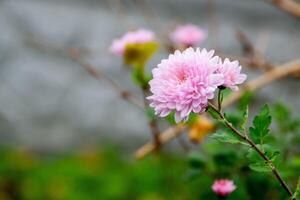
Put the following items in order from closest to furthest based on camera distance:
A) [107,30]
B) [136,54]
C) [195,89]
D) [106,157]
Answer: [195,89] → [136,54] → [106,157] → [107,30]

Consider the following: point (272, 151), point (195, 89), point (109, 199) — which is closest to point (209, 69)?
point (195, 89)

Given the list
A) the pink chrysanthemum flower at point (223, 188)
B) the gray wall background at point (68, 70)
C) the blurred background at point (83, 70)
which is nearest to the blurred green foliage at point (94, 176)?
the blurred background at point (83, 70)

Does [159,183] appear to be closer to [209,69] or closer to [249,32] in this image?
[249,32]

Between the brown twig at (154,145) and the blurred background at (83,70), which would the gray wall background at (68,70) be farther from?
the brown twig at (154,145)

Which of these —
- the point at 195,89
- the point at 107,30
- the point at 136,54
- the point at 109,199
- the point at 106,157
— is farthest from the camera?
the point at 107,30

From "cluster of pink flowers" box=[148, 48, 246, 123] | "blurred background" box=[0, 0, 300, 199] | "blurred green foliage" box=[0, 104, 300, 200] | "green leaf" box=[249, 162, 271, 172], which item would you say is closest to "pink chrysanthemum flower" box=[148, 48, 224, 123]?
"cluster of pink flowers" box=[148, 48, 246, 123]

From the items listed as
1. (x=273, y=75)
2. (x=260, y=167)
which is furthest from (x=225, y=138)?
(x=273, y=75)

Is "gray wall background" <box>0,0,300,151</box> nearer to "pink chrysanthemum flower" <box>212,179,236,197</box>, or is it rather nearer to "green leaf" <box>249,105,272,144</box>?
"pink chrysanthemum flower" <box>212,179,236,197</box>
